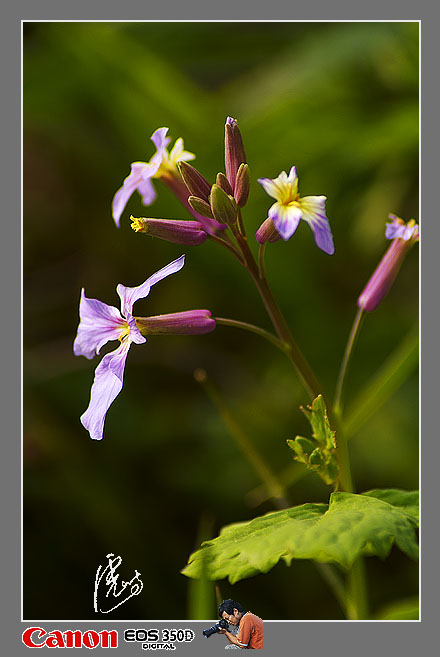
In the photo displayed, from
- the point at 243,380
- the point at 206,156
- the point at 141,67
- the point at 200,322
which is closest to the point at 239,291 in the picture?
the point at 243,380

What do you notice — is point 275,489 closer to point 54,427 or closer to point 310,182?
point 54,427

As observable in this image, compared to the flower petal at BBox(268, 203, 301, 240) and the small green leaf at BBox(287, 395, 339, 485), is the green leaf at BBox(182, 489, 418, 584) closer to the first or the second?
the small green leaf at BBox(287, 395, 339, 485)
